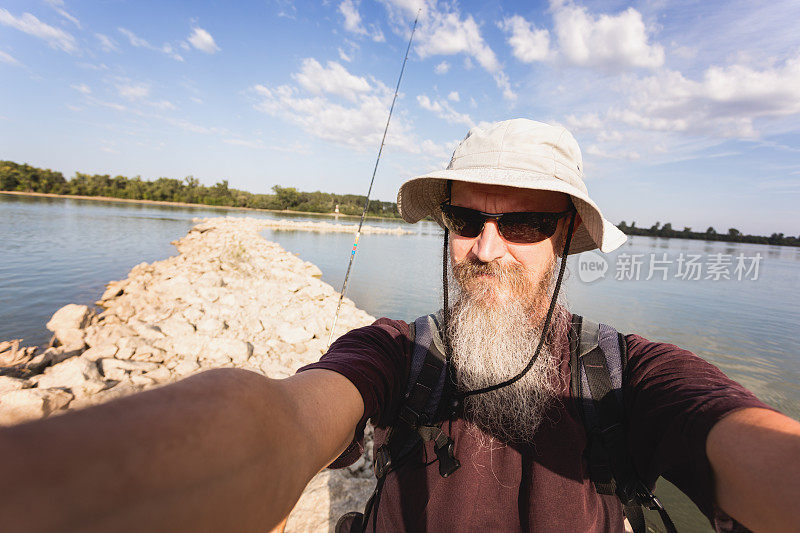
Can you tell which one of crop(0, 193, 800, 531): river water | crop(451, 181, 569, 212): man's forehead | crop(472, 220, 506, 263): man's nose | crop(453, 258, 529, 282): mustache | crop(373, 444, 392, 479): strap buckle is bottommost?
crop(0, 193, 800, 531): river water

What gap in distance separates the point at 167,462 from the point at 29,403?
5160 mm

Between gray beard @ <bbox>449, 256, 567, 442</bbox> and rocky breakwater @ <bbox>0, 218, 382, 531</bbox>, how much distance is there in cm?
151

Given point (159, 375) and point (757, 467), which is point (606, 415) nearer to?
point (757, 467)

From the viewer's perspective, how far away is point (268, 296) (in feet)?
30.0

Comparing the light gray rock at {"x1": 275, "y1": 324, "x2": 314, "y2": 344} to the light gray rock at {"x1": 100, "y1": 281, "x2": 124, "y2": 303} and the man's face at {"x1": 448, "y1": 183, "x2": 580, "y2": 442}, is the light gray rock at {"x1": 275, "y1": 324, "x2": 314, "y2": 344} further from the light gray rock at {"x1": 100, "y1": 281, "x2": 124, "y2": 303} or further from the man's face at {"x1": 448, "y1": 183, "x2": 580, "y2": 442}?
the light gray rock at {"x1": 100, "y1": 281, "x2": 124, "y2": 303}

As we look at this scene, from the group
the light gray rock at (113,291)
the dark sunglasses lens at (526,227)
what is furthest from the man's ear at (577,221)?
the light gray rock at (113,291)

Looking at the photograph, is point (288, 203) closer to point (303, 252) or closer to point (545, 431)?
point (303, 252)

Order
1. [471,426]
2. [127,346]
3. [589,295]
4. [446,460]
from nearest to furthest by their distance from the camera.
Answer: [446,460] → [471,426] → [127,346] → [589,295]

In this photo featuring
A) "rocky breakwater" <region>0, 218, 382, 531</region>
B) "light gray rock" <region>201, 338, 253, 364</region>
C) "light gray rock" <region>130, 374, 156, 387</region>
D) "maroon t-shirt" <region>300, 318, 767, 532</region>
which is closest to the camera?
"maroon t-shirt" <region>300, 318, 767, 532</region>

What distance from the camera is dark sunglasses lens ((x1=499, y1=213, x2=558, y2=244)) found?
1.82 meters

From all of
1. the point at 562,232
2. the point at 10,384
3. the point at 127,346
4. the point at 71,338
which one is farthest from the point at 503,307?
the point at 71,338

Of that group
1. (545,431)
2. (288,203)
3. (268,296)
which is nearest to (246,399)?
(545,431)

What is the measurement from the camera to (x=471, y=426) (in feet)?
5.15

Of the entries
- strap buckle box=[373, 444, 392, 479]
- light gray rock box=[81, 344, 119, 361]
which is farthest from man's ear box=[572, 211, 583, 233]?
light gray rock box=[81, 344, 119, 361]
